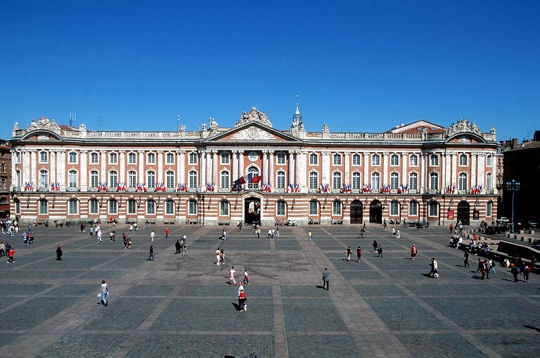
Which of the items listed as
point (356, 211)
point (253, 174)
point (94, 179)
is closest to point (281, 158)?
point (253, 174)

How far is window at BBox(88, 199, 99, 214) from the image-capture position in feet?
264

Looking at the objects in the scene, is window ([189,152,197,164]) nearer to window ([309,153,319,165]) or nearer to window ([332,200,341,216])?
window ([309,153,319,165])

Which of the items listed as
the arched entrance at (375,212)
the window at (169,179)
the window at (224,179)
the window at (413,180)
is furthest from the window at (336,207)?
the window at (169,179)

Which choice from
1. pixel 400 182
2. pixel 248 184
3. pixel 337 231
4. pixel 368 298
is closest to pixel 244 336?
pixel 368 298

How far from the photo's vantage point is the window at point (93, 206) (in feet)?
264

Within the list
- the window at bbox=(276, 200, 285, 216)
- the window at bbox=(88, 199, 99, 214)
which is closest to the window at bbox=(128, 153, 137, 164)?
the window at bbox=(88, 199, 99, 214)

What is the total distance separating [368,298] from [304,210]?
49138 millimetres

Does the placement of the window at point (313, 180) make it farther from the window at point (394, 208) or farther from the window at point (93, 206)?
the window at point (93, 206)

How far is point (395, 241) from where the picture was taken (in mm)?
60125

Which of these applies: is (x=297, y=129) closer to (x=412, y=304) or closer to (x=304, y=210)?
(x=304, y=210)

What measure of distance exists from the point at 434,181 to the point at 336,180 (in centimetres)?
1623

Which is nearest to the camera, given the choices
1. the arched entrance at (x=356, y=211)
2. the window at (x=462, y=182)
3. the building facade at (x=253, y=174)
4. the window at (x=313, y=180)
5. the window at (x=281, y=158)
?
the building facade at (x=253, y=174)

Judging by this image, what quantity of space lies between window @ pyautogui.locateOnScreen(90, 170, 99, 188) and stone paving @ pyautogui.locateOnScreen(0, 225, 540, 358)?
107 ft

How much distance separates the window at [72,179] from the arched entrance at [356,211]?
46.5m
